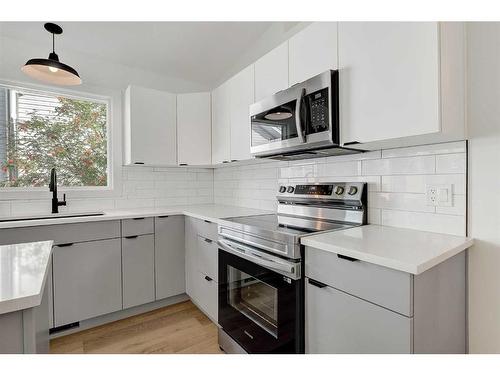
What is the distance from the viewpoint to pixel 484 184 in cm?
120

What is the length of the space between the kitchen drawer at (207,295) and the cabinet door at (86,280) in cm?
64

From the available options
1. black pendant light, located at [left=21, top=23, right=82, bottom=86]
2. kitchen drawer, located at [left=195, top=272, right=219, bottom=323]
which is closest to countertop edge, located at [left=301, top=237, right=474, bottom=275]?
kitchen drawer, located at [left=195, top=272, right=219, bottom=323]

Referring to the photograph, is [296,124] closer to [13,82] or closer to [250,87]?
[250,87]

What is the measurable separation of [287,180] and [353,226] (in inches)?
30.8

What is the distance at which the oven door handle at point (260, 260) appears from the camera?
51.2 inches

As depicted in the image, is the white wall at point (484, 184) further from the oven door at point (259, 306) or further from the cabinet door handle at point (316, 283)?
the oven door at point (259, 306)

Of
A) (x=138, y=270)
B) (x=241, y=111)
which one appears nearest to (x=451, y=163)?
(x=241, y=111)

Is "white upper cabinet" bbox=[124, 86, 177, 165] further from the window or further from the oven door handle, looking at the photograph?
the oven door handle

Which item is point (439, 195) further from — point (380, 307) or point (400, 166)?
point (380, 307)

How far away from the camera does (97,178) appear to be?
2.66 metres

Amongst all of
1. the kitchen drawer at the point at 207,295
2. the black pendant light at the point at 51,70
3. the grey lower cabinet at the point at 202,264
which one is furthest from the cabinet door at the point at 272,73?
the kitchen drawer at the point at 207,295

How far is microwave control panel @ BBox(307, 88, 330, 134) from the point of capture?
1468mm

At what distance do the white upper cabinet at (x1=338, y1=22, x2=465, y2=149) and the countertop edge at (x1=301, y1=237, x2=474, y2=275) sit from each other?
0.49 metres

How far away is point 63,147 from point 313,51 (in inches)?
94.4
